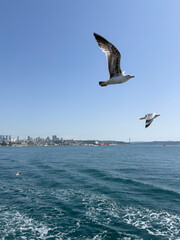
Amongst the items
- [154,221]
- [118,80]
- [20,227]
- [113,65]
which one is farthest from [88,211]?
[113,65]

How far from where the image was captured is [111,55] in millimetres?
6348

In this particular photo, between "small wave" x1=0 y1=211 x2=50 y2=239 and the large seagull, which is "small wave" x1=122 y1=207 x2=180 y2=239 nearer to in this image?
"small wave" x1=0 y1=211 x2=50 y2=239

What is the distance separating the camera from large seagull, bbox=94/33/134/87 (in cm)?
607

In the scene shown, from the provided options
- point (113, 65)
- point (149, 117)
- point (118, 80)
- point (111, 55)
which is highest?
point (111, 55)

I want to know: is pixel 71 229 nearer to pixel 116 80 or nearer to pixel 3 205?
pixel 3 205

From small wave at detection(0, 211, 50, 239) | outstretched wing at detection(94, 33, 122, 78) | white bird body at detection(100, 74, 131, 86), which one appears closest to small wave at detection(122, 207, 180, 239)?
small wave at detection(0, 211, 50, 239)

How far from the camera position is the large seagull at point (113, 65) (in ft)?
19.9

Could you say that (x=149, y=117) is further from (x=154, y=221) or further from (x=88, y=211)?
(x=88, y=211)

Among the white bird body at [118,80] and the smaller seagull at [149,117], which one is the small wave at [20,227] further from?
the white bird body at [118,80]

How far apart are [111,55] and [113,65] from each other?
383mm

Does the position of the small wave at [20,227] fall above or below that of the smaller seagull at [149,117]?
below

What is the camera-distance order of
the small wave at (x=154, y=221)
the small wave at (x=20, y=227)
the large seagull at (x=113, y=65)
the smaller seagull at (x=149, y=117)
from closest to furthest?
the smaller seagull at (x=149, y=117) < the large seagull at (x=113, y=65) < the small wave at (x=20, y=227) < the small wave at (x=154, y=221)

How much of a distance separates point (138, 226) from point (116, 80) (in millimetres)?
16942

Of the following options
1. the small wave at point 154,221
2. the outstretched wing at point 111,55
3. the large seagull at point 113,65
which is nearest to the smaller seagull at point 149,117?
the large seagull at point 113,65
